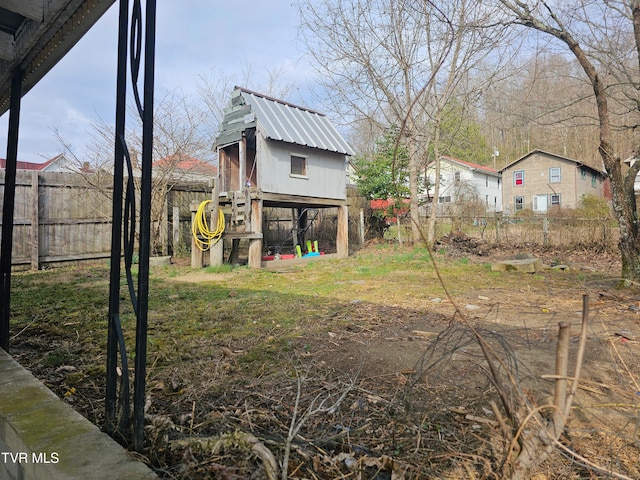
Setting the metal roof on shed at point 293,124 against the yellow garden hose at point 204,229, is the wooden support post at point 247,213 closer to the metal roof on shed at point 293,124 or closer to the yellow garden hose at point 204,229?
the yellow garden hose at point 204,229

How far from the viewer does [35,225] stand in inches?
329

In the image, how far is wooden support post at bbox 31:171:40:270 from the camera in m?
8.29

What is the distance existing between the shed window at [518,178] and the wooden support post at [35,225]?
31274mm

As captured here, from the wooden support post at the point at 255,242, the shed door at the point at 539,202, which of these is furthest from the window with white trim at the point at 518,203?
the wooden support post at the point at 255,242

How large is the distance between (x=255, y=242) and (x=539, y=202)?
89.1ft

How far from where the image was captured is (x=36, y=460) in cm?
119

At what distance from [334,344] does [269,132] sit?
7710 millimetres

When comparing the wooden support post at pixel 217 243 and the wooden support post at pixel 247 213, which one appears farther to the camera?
the wooden support post at pixel 247 213

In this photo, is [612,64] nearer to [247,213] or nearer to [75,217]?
[247,213]

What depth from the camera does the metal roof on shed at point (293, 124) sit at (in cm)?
1009

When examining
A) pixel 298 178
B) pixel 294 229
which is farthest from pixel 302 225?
pixel 298 178

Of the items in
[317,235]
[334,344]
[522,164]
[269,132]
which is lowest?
[334,344]

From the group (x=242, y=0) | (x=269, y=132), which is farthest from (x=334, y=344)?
(x=269, y=132)

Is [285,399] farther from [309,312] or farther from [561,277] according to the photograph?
[561,277]
